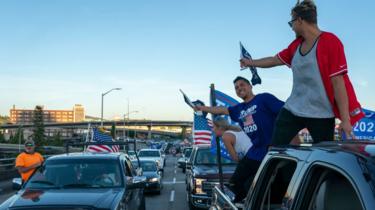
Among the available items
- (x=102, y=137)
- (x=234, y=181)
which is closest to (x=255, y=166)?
(x=234, y=181)

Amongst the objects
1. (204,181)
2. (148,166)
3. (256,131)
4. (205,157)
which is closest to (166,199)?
(148,166)

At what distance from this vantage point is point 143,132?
167 meters

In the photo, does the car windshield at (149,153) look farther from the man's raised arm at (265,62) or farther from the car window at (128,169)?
the man's raised arm at (265,62)

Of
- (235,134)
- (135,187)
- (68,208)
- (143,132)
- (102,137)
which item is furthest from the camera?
(143,132)

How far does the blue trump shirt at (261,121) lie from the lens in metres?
5.16

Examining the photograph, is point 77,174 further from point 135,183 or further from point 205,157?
point 205,157

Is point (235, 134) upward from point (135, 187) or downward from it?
upward

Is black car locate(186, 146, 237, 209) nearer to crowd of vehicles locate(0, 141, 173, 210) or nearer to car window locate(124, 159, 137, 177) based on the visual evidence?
car window locate(124, 159, 137, 177)

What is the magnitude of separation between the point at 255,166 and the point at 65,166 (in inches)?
127

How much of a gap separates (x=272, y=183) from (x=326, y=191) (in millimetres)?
1024

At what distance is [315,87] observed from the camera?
3551 millimetres

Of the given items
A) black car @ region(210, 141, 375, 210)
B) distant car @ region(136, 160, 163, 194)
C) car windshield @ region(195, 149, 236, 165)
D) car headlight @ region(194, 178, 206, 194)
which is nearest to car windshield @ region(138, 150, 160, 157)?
distant car @ region(136, 160, 163, 194)

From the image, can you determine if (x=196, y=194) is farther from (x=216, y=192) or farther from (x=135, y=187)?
(x=216, y=192)

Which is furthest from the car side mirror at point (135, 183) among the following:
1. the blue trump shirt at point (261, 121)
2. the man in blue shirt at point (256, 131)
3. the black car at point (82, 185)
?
the blue trump shirt at point (261, 121)
